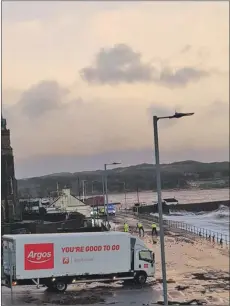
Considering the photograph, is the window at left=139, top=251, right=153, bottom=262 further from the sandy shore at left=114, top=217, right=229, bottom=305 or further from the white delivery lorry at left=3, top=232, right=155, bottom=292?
the sandy shore at left=114, top=217, right=229, bottom=305

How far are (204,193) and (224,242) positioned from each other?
99.8 meters

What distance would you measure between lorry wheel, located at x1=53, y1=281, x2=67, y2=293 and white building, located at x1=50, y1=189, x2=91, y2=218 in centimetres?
3528

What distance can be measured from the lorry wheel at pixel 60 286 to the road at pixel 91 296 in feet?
0.57

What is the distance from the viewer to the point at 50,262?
1764cm

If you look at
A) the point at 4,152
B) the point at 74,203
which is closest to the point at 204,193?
the point at 74,203

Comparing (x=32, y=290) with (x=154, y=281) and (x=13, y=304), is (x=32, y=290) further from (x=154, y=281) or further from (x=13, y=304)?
(x=154, y=281)

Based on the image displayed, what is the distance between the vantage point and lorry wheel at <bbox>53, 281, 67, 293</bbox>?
56.4 feet

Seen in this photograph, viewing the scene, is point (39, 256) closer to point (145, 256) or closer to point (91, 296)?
point (91, 296)

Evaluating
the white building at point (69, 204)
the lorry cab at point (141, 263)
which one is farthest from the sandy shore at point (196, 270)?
the white building at point (69, 204)

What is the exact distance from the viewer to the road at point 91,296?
50.0ft

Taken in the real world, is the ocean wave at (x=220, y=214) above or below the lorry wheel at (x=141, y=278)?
below

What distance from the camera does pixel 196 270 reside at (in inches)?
867

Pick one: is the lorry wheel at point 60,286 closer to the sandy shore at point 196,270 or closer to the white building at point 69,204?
the sandy shore at point 196,270

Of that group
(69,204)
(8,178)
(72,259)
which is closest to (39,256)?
(72,259)
